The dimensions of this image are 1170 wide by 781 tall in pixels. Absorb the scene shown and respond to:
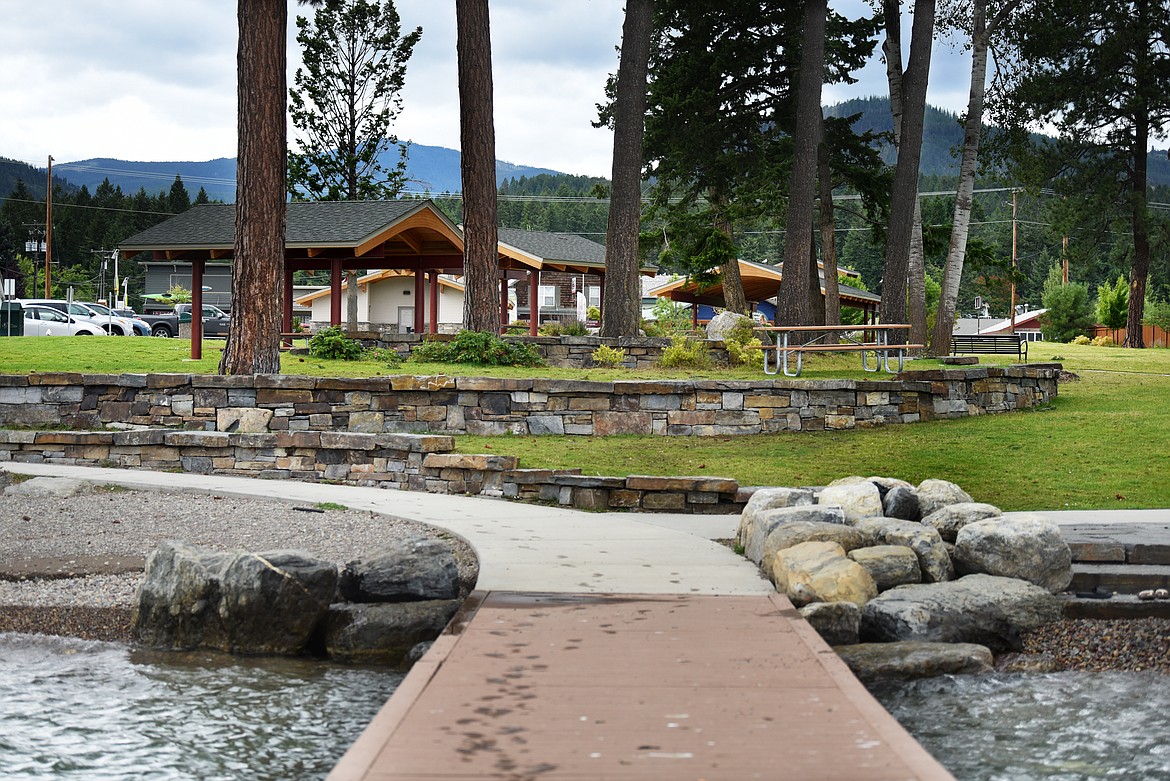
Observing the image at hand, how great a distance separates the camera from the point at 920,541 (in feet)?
24.7

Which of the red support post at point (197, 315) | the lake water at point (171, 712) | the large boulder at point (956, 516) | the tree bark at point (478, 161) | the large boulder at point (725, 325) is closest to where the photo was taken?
the lake water at point (171, 712)

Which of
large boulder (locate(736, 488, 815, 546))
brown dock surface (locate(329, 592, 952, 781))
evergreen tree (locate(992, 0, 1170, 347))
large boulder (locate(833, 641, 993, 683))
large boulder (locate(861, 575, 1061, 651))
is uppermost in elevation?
evergreen tree (locate(992, 0, 1170, 347))

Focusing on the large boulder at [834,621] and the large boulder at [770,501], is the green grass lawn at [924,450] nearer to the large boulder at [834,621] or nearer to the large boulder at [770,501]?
the large boulder at [770,501]

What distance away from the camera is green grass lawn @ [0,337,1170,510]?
11.0m

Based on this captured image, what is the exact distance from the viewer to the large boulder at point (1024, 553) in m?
7.22

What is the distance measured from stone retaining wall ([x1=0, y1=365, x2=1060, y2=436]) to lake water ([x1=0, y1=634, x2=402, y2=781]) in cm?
655

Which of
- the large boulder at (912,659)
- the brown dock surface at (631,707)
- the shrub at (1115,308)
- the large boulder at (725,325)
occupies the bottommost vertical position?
the large boulder at (912,659)

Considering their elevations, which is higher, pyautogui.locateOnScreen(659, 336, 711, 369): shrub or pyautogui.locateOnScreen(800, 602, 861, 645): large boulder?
pyautogui.locateOnScreen(659, 336, 711, 369): shrub

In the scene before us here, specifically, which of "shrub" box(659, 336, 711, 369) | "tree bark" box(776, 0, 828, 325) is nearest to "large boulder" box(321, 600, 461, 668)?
"shrub" box(659, 336, 711, 369)

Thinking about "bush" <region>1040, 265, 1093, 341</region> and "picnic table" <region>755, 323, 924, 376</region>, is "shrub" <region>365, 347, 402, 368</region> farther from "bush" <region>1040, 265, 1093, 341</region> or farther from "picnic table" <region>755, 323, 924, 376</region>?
"bush" <region>1040, 265, 1093, 341</region>

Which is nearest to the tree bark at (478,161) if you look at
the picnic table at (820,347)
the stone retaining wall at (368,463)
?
the picnic table at (820,347)

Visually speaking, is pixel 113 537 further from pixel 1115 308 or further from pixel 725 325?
pixel 1115 308

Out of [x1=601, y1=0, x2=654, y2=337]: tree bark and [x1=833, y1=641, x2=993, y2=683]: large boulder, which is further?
[x1=601, y1=0, x2=654, y2=337]: tree bark

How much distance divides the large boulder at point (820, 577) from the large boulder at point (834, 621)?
0.24 meters
